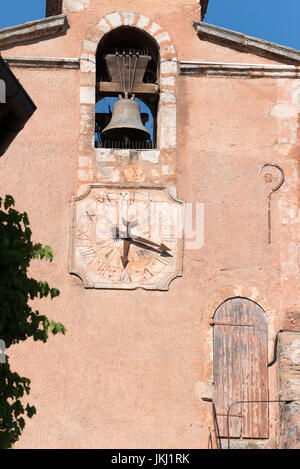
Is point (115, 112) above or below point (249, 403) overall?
above

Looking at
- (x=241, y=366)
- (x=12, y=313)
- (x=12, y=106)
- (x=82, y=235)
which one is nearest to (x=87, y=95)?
(x=82, y=235)

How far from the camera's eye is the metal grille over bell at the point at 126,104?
14.9 meters

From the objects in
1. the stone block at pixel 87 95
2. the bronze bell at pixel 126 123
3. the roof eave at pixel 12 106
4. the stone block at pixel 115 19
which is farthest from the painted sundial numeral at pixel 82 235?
the roof eave at pixel 12 106

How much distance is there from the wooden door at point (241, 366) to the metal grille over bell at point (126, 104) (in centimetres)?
225

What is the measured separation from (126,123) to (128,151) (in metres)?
0.33

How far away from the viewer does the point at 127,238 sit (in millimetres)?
14469

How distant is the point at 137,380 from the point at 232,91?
355 centimetres

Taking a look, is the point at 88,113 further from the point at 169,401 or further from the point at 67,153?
the point at 169,401

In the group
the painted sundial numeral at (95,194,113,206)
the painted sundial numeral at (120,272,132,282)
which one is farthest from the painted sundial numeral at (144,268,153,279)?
the painted sundial numeral at (95,194,113,206)

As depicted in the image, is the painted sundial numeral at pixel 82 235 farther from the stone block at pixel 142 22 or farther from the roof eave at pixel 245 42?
the roof eave at pixel 245 42

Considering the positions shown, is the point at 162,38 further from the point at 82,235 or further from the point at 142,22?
the point at 82,235
